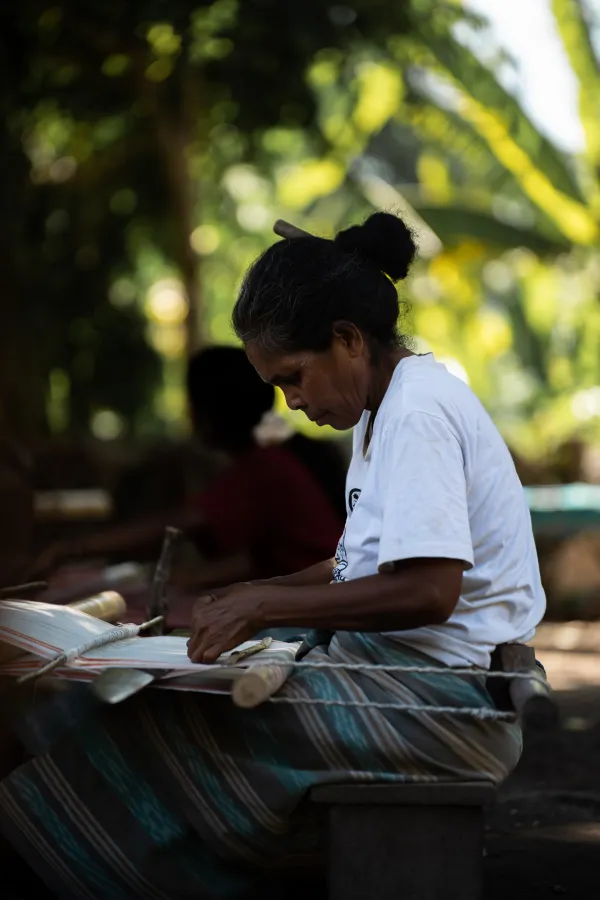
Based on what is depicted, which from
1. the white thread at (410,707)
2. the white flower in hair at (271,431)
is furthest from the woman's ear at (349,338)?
the white flower in hair at (271,431)

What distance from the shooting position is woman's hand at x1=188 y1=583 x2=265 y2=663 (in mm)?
2193

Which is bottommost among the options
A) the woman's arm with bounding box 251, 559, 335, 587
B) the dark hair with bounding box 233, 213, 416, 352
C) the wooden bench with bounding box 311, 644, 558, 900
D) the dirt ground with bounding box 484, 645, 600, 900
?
the dirt ground with bounding box 484, 645, 600, 900

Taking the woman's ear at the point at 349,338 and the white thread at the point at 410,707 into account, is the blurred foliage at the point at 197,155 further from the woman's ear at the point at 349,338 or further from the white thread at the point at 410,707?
the white thread at the point at 410,707

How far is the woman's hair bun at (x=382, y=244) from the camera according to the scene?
2424mm

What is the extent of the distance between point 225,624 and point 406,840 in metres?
0.47

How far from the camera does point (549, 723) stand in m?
1.99

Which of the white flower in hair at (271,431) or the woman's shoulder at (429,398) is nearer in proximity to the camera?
the woman's shoulder at (429,398)

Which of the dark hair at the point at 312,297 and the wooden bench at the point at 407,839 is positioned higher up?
the dark hair at the point at 312,297

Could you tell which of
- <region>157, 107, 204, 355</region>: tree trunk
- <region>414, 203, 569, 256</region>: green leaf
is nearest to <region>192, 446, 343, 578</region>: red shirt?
<region>157, 107, 204, 355</region>: tree trunk

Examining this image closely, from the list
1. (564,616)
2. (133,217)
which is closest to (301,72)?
(133,217)

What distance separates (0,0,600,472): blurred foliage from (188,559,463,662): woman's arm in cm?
560

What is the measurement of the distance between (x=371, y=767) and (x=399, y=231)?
0.99m

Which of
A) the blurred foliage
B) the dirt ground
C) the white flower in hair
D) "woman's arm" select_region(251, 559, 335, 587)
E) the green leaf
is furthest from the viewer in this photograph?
the green leaf

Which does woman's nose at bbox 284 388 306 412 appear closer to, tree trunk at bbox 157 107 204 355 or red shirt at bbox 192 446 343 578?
red shirt at bbox 192 446 343 578
